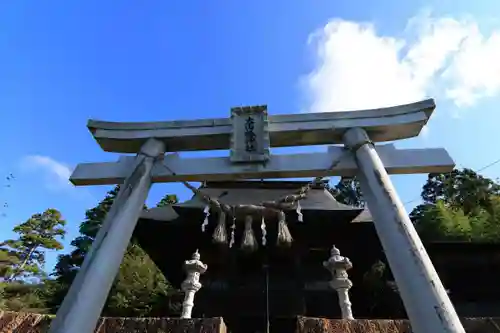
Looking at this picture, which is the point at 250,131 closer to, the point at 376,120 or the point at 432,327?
the point at 376,120

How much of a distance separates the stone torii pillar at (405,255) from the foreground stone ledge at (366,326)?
114 cm

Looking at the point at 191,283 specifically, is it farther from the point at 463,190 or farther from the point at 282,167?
the point at 463,190

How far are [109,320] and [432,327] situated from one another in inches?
126

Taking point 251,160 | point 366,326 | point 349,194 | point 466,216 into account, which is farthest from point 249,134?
point 349,194

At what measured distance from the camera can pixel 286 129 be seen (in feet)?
14.4

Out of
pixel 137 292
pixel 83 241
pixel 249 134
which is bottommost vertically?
pixel 249 134

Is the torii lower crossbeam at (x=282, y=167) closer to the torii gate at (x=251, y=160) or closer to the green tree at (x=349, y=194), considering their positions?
the torii gate at (x=251, y=160)

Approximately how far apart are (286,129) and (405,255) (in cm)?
196

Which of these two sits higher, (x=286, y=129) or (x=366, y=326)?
(x=286, y=129)

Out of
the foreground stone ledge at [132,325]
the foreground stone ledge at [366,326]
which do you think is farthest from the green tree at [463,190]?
the foreground stone ledge at [132,325]

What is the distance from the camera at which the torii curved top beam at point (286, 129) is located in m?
4.30

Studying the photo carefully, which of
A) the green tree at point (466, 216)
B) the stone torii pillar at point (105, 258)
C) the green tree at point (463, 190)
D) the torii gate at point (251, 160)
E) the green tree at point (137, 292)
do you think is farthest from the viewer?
the green tree at point (463, 190)

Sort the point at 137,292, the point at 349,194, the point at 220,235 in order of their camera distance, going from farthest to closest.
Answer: the point at 349,194
the point at 137,292
the point at 220,235

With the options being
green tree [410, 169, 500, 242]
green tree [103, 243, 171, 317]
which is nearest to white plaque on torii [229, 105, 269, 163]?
green tree [103, 243, 171, 317]
